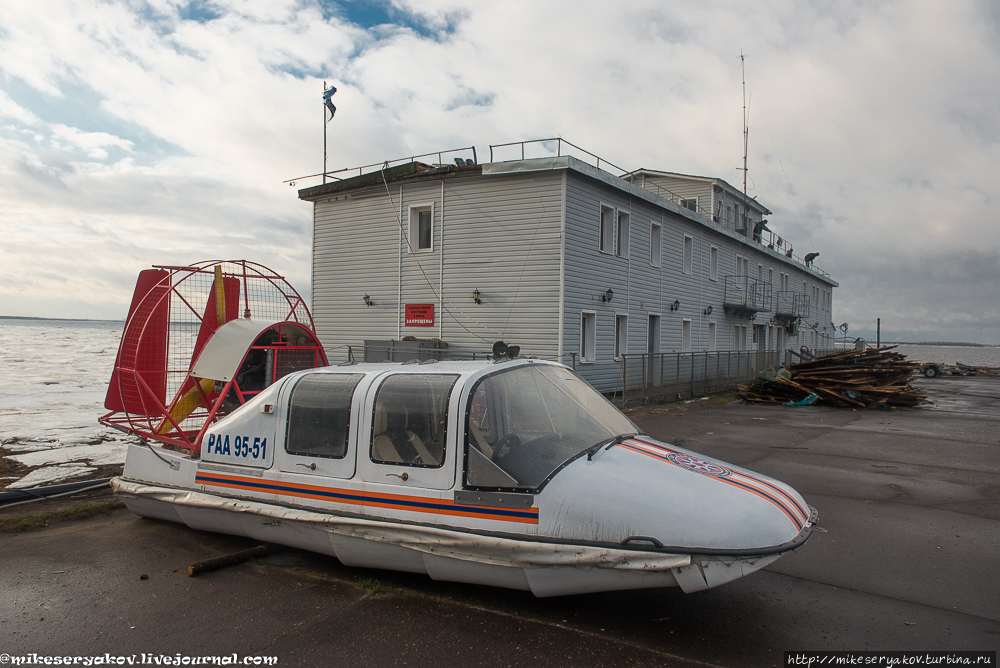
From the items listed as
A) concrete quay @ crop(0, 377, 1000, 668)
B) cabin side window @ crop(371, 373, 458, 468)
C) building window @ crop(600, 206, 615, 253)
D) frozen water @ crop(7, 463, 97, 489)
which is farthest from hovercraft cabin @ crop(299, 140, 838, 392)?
cabin side window @ crop(371, 373, 458, 468)

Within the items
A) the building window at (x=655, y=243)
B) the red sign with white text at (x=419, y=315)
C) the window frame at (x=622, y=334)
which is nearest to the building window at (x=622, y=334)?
the window frame at (x=622, y=334)

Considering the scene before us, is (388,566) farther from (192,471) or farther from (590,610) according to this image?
(192,471)

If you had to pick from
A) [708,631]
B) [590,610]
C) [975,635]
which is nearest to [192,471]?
[590,610]

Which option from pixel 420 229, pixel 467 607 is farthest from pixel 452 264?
pixel 467 607

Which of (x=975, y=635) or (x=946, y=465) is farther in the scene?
(x=946, y=465)

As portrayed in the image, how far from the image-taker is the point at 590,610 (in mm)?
3850

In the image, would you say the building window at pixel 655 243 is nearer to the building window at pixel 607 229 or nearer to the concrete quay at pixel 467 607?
the building window at pixel 607 229

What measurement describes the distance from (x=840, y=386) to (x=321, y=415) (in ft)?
62.0

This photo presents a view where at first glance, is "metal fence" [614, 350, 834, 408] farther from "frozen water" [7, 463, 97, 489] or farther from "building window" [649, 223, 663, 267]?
"frozen water" [7, 463, 97, 489]

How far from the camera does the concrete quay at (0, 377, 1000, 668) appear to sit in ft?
11.2

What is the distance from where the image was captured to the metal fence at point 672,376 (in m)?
17.7

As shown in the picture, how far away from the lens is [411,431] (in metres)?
→ 4.09

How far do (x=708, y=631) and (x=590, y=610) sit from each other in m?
0.73

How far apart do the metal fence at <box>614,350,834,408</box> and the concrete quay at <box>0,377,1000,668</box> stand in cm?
1128
